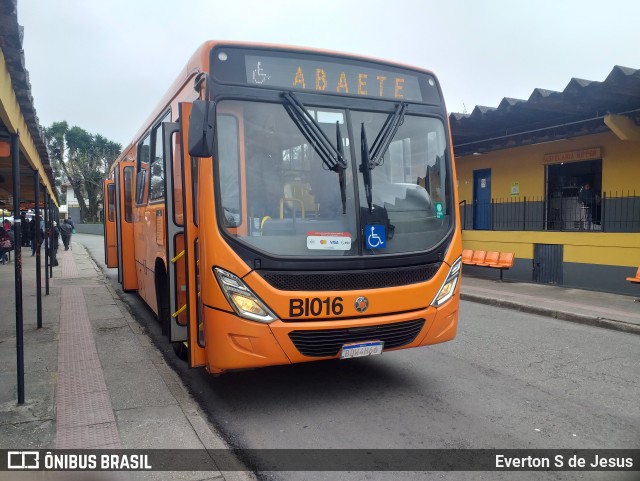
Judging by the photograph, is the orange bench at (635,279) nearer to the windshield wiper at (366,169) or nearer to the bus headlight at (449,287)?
the bus headlight at (449,287)

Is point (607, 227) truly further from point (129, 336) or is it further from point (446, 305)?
point (129, 336)

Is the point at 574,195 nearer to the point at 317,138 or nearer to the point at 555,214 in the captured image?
the point at 555,214

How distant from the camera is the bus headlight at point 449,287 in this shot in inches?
185

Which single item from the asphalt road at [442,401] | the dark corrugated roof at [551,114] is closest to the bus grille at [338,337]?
the asphalt road at [442,401]

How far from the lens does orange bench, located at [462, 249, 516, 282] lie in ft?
43.9

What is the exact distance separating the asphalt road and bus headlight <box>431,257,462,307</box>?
3.11 ft

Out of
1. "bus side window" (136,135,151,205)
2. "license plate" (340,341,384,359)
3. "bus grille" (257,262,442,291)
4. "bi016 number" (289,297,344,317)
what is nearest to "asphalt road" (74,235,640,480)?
"license plate" (340,341,384,359)

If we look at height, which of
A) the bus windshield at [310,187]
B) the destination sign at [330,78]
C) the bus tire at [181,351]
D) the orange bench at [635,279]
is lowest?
the bus tire at [181,351]

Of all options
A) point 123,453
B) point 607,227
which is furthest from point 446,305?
point 607,227

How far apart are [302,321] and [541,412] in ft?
7.71

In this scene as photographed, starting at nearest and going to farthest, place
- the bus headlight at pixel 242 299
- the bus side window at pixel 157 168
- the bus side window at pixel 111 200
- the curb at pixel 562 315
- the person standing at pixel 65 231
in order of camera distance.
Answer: the bus headlight at pixel 242 299 → the bus side window at pixel 157 168 → the curb at pixel 562 315 → the bus side window at pixel 111 200 → the person standing at pixel 65 231

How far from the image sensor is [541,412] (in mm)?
4531

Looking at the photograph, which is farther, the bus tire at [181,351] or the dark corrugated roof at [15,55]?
the bus tire at [181,351]

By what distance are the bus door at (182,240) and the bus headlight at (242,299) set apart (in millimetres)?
456
